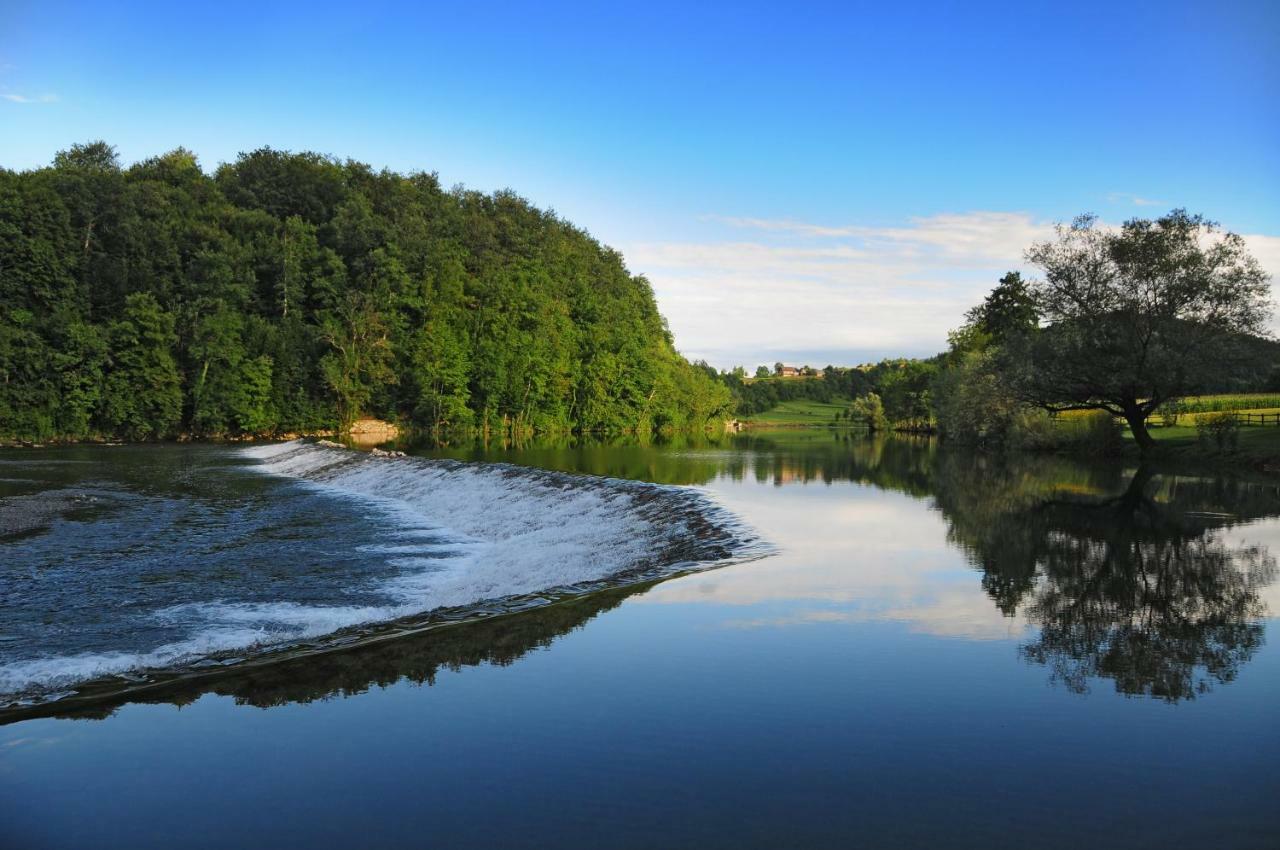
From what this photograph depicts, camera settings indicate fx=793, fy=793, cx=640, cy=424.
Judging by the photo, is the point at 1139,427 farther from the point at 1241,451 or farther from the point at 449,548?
the point at 449,548

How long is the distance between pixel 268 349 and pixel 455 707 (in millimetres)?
58917

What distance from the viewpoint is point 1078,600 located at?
11789mm

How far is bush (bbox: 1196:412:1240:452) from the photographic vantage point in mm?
34625

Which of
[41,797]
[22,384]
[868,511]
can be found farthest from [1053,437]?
[22,384]

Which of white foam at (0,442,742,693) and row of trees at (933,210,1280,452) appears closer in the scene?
white foam at (0,442,742,693)

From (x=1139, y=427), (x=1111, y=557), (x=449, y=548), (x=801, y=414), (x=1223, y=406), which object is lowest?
(x=449, y=548)

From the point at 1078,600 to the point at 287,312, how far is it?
63.1m

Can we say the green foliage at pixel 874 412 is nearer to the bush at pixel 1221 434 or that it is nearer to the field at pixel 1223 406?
the field at pixel 1223 406

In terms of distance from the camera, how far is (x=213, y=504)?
2469 cm

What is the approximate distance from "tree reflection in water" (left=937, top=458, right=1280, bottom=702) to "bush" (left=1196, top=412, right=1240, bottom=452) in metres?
9.16

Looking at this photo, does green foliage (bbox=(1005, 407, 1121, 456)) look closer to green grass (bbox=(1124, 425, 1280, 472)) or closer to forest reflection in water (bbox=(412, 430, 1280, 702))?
green grass (bbox=(1124, 425, 1280, 472))

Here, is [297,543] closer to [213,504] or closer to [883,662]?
[213,504]

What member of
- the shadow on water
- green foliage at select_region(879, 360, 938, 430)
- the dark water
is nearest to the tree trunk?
the dark water

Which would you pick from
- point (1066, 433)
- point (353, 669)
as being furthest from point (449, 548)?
point (1066, 433)
